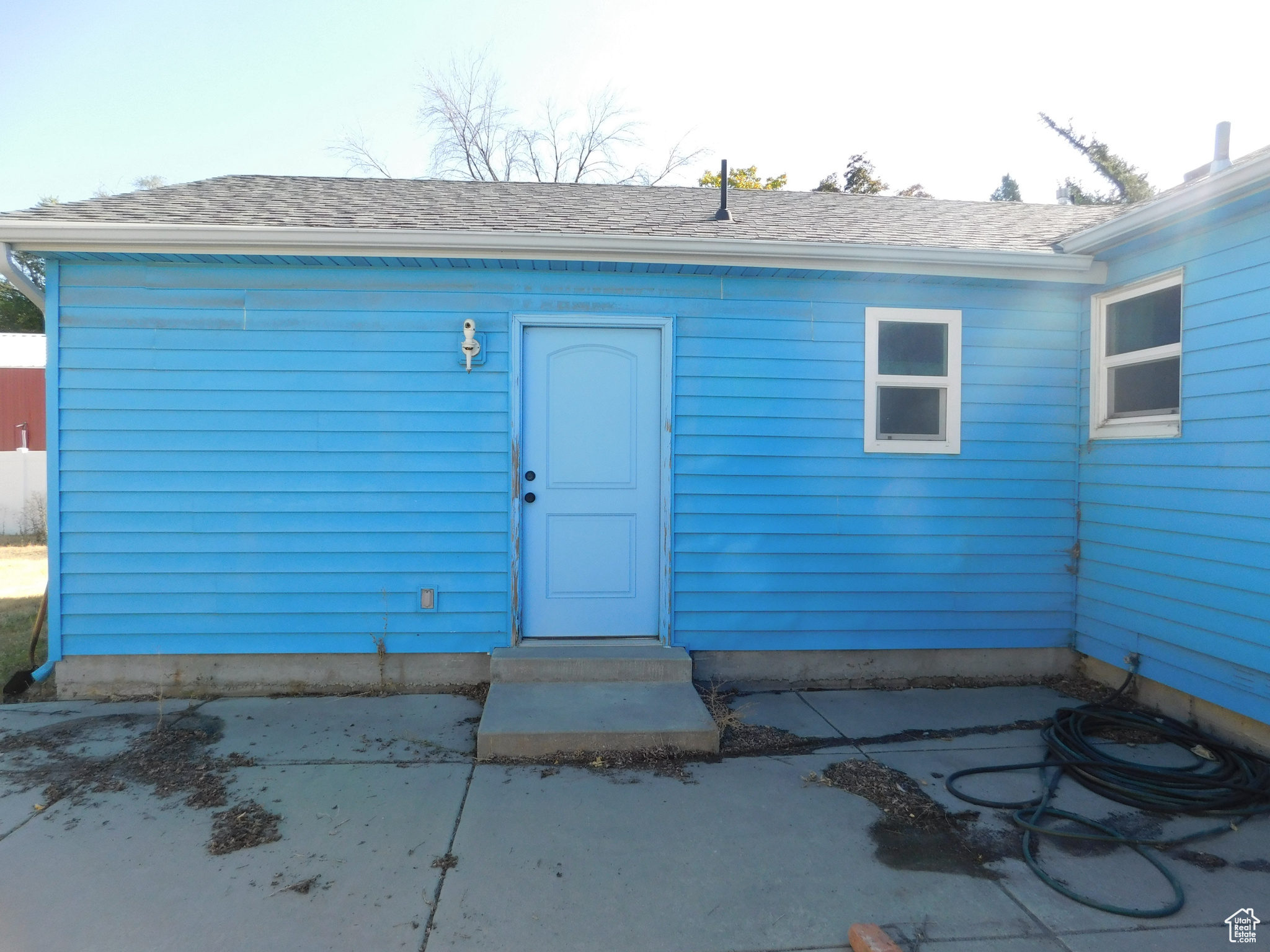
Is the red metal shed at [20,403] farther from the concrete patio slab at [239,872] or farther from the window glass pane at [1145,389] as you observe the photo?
the window glass pane at [1145,389]

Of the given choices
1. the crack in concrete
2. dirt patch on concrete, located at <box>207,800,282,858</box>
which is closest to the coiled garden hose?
the crack in concrete

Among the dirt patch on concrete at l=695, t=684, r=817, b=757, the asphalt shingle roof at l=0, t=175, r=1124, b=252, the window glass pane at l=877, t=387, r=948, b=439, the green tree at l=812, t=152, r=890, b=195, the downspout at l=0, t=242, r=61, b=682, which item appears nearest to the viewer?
the dirt patch on concrete at l=695, t=684, r=817, b=757

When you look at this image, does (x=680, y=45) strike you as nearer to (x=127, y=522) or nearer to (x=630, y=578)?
(x=630, y=578)

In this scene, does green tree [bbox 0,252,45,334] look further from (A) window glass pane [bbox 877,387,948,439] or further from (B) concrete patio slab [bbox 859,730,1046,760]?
(B) concrete patio slab [bbox 859,730,1046,760]

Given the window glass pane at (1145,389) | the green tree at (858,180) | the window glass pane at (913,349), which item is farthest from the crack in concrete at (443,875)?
the green tree at (858,180)

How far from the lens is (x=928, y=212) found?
6.08 meters

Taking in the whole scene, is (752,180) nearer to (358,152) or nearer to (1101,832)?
(358,152)

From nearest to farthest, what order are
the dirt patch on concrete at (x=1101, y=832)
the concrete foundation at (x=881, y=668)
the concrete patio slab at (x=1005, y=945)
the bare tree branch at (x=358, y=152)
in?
1. the concrete patio slab at (x=1005, y=945)
2. the dirt patch on concrete at (x=1101, y=832)
3. the concrete foundation at (x=881, y=668)
4. the bare tree branch at (x=358, y=152)

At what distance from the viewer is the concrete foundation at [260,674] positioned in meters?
4.38

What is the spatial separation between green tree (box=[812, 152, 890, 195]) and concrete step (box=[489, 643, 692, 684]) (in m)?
20.3

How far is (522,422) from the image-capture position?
455 centimetres

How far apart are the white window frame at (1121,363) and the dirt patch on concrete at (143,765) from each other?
5036mm

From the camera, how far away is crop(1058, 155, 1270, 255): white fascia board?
130 inches

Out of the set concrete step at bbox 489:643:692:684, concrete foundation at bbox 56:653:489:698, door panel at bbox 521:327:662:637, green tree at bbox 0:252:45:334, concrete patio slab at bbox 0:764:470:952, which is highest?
green tree at bbox 0:252:45:334
